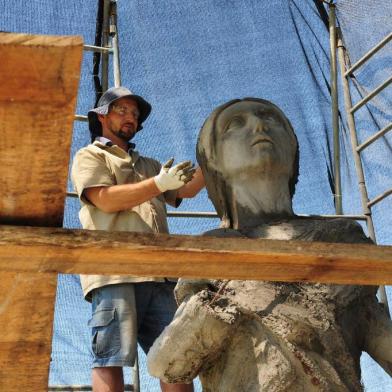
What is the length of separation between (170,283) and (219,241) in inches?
66.2

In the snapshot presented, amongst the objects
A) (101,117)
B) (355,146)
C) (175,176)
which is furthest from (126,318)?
(355,146)

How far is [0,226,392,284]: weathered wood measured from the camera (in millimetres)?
2701

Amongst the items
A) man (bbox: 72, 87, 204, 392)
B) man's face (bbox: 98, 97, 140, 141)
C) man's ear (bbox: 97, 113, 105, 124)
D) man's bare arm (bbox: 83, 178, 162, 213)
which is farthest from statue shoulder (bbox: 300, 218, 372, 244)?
man's ear (bbox: 97, 113, 105, 124)

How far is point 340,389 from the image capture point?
336cm

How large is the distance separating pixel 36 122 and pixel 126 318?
72.1 inches

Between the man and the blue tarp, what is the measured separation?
4.48ft

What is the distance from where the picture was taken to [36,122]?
2557mm

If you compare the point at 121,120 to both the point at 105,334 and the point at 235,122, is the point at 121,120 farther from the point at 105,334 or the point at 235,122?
the point at 105,334

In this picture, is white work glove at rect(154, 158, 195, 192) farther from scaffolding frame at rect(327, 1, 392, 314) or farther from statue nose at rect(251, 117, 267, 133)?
scaffolding frame at rect(327, 1, 392, 314)

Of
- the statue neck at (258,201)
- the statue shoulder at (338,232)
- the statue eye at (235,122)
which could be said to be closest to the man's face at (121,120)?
the statue eye at (235,122)

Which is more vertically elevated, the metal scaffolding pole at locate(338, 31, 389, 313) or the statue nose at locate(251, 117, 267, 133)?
the metal scaffolding pole at locate(338, 31, 389, 313)

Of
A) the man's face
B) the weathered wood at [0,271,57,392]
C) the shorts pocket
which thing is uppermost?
the man's face

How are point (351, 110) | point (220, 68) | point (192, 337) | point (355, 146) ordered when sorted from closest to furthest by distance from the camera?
1. point (192, 337)
2. point (355, 146)
3. point (351, 110)
4. point (220, 68)

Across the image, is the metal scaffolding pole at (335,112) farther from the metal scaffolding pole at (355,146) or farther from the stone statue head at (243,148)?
the stone statue head at (243,148)
